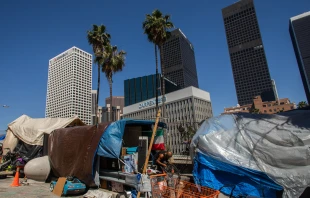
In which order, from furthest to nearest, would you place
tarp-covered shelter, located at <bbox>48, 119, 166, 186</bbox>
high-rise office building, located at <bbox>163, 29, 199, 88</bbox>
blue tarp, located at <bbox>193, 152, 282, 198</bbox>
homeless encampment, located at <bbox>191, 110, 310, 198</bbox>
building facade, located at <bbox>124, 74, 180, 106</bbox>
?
1. high-rise office building, located at <bbox>163, 29, 199, 88</bbox>
2. building facade, located at <bbox>124, 74, 180, 106</bbox>
3. tarp-covered shelter, located at <bbox>48, 119, 166, 186</bbox>
4. blue tarp, located at <bbox>193, 152, 282, 198</bbox>
5. homeless encampment, located at <bbox>191, 110, 310, 198</bbox>

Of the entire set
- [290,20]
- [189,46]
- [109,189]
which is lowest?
[109,189]

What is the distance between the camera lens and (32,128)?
1612 centimetres

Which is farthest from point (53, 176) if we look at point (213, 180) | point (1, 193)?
point (213, 180)

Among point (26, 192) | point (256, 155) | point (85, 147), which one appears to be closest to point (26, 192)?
point (26, 192)

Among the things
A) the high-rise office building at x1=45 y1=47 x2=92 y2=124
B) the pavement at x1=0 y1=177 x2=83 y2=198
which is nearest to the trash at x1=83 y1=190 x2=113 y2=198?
the pavement at x1=0 y1=177 x2=83 y2=198

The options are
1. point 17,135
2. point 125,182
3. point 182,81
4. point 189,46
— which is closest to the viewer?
point 125,182

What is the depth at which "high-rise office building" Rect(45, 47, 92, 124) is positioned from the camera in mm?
157625

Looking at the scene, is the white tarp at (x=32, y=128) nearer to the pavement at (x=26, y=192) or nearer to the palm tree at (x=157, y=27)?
the pavement at (x=26, y=192)

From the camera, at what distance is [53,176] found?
42.1 feet

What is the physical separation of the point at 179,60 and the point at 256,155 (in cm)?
17839

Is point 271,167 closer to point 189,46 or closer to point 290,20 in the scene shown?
point 189,46

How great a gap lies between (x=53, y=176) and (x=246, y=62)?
20505cm

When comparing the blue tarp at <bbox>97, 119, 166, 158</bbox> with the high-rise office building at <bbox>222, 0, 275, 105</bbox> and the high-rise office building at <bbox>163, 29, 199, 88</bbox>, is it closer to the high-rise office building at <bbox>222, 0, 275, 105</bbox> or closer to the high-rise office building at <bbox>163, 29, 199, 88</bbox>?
the high-rise office building at <bbox>163, 29, 199, 88</bbox>

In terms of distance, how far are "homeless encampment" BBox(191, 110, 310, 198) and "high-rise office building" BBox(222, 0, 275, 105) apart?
190m
